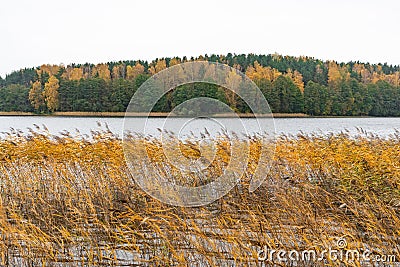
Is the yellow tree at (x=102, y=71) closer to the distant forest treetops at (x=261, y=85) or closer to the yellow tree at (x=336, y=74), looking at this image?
the distant forest treetops at (x=261, y=85)

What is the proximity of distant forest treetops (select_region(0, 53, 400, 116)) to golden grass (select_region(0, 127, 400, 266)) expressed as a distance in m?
30.0

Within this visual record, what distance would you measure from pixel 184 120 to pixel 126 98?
33569 millimetres

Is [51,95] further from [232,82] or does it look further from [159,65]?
[232,82]

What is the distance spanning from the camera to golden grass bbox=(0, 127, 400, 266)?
494 cm

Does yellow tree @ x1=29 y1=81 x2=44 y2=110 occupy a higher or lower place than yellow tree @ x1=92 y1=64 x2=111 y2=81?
lower

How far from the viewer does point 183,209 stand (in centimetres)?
632

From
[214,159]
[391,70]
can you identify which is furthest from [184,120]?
[391,70]

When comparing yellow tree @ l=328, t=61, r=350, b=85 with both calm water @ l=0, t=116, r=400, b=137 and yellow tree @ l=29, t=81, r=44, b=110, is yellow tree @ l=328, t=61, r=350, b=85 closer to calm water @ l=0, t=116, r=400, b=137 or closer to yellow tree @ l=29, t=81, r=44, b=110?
calm water @ l=0, t=116, r=400, b=137

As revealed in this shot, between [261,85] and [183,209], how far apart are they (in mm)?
33606

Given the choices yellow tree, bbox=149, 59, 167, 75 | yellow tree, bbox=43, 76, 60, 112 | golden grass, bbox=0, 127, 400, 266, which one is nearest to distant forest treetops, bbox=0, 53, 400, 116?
yellow tree, bbox=43, 76, 60, 112

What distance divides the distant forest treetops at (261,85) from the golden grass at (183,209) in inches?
1182

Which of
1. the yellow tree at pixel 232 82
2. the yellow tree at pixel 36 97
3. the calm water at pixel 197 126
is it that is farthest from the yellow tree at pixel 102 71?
the yellow tree at pixel 232 82

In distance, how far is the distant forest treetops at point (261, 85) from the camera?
45594 millimetres

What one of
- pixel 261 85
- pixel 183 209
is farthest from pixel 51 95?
pixel 183 209
